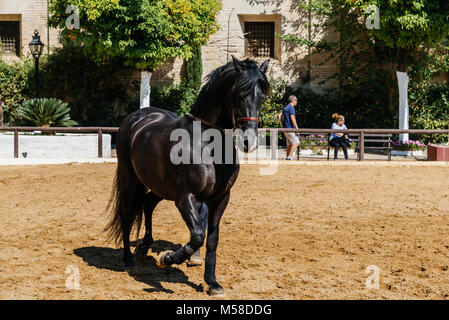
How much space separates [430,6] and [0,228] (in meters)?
15.0

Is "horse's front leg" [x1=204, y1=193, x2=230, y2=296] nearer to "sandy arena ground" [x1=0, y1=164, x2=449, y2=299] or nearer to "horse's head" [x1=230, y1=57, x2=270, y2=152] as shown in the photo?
"sandy arena ground" [x1=0, y1=164, x2=449, y2=299]

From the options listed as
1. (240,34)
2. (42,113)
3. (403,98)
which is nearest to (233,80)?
(42,113)

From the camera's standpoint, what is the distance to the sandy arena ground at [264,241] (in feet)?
16.6

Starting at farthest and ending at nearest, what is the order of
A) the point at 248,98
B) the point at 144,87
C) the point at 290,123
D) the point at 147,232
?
the point at 144,87
the point at 290,123
the point at 147,232
the point at 248,98

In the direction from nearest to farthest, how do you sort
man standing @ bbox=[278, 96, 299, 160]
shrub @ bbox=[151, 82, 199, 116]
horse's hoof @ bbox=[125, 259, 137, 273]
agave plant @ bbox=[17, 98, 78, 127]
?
horse's hoof @ bbox=[125, 259, 137, 273] < man standing @ bbox=[278, 96, 299, 160] < agave plant @ bbox=[17, 98, 78, 127] < shrub @ bbox=[151, 82, 199, 116]

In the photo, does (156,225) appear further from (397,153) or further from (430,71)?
(430,71)

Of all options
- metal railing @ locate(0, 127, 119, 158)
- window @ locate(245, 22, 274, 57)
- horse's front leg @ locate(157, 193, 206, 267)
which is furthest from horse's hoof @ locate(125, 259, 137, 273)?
window @ locate(245, 22, 274, 57)

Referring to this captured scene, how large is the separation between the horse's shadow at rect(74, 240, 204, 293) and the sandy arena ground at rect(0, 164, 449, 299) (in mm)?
12

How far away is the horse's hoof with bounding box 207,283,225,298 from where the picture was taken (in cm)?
485

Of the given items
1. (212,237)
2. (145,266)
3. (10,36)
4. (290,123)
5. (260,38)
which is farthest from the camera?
(10,36)

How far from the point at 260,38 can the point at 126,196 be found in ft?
60.5

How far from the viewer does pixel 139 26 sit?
57.9 feet

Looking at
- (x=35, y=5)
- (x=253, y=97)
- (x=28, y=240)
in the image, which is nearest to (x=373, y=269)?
(x=253, y=97)

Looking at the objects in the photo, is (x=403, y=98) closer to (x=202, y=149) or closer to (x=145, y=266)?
(x=145, y=266)
